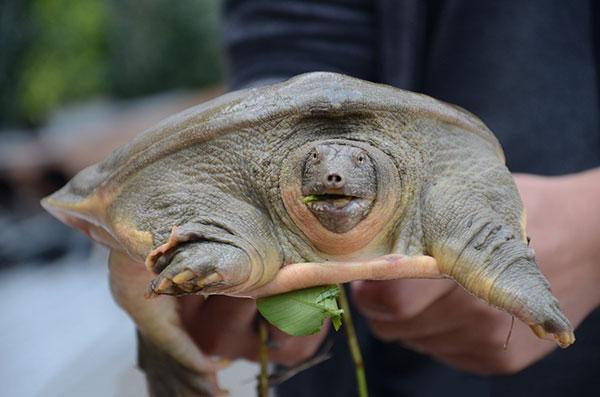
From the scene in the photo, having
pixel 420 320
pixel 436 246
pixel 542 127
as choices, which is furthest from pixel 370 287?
pixel 542 127

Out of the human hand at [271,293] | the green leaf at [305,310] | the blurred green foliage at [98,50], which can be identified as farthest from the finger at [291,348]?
the blurred green foliage at [98,50]

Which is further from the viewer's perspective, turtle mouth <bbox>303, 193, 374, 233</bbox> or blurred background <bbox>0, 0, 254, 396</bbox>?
blurred background <bbox>0, 0, 254, 396</bbox>

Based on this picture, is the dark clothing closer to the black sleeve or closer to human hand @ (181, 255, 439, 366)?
the black sleeve

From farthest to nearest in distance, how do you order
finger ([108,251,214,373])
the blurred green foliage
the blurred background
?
the blurred green foliage, the blurred background, finger ([108,251,214,373])

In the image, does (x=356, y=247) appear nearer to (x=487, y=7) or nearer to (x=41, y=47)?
(x=487, y=7)

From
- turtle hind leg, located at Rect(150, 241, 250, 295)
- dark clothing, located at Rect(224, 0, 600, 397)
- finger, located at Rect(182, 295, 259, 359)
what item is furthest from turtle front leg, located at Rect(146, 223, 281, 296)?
dark clothing, located at Rect(224, 0, 600, 397)

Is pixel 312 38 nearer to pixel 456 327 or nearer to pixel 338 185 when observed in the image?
pixel 456 327

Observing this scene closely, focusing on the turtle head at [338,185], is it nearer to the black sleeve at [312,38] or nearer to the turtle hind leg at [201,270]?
the turtle hind leg at [201,270]
